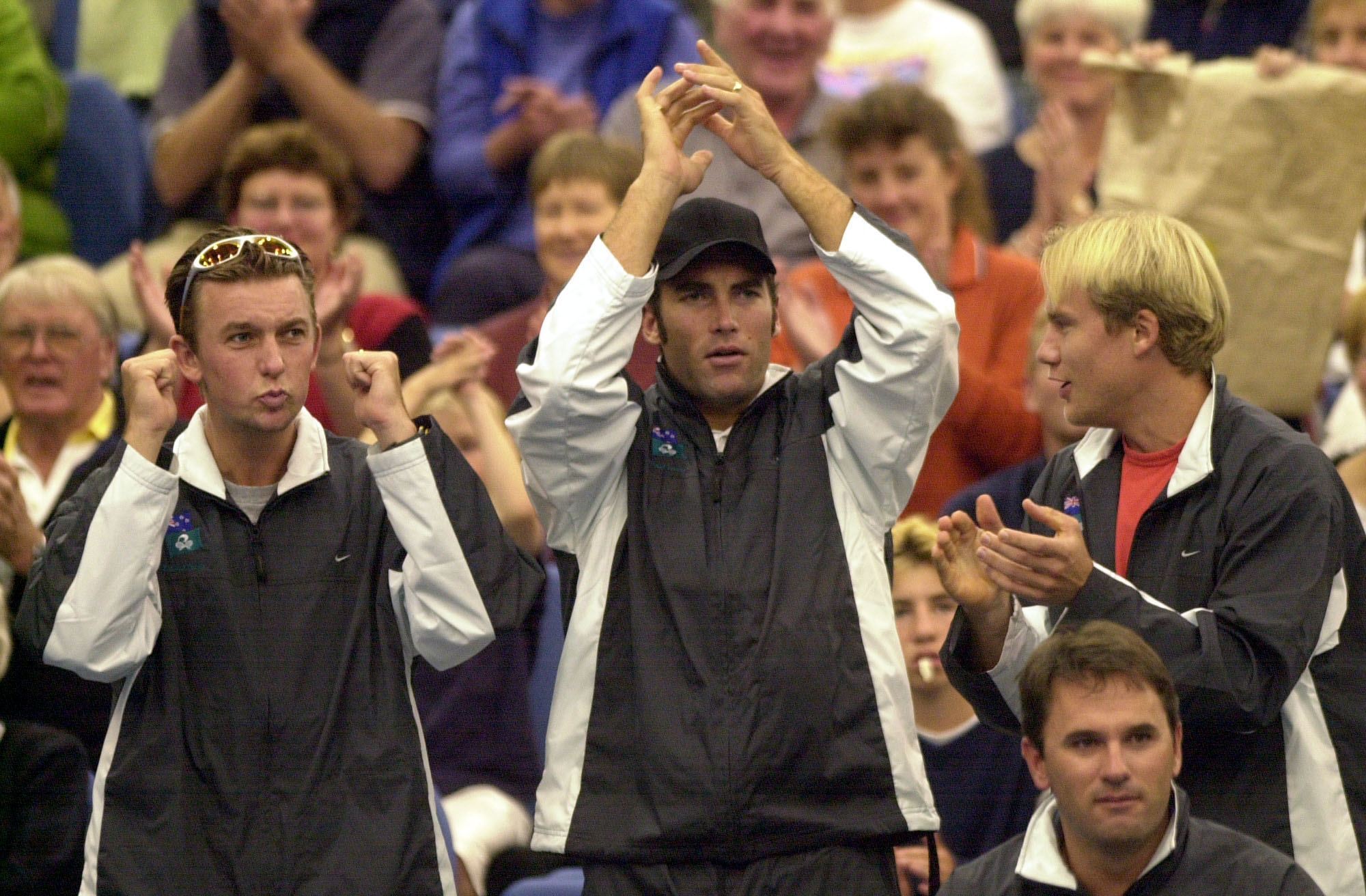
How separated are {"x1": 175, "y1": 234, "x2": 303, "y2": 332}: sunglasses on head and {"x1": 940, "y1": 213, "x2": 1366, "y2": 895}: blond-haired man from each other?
1391mm

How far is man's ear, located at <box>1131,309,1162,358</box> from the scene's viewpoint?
370 cm

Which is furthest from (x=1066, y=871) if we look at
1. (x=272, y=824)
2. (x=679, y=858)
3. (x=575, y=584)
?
(x=272, y=824)

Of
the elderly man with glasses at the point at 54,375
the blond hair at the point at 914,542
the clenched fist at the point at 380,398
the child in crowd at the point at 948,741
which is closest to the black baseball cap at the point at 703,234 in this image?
the clenched fist at the point at 380,398

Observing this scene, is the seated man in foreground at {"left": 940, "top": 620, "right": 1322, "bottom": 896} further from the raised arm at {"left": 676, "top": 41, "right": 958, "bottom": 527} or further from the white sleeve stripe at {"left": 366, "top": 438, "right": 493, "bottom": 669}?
the white sleeve stripe at {"left": 366, "top": 438, "right": 493, "bottom": 669}

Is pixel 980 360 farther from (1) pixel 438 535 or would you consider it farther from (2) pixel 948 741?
(1) pixel 438 535

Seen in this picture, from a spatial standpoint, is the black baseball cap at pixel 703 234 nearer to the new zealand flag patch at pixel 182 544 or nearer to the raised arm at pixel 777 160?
the raised arm at pixel 777 160

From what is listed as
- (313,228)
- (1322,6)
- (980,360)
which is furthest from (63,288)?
(1322,6)

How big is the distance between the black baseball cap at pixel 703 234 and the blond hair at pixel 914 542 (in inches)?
47.4

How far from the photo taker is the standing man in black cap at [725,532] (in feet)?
11.6

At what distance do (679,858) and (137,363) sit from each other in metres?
1.33

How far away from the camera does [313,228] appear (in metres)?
5.77

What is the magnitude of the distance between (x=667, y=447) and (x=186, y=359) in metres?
0.94

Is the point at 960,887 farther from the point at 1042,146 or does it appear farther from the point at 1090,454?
the point at 1042,146

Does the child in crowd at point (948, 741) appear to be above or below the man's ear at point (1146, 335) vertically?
below
